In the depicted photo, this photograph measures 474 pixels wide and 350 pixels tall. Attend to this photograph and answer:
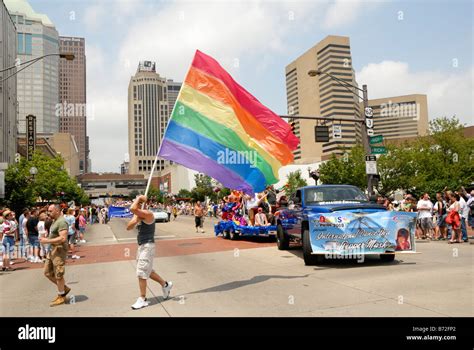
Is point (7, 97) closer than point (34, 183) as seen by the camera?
No

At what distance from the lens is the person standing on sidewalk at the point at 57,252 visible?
24.8 feet

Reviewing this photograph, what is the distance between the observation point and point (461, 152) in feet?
132

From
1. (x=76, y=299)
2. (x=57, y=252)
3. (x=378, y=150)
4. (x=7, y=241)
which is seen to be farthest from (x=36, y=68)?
(x=76, y=299)

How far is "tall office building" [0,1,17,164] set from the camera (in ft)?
156

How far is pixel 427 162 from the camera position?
40500mm

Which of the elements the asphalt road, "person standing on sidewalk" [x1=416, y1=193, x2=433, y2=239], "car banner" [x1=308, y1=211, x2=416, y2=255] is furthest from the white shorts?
"person standing on sidewalk" [x1=416, y1=193, x2=433, y2=239]

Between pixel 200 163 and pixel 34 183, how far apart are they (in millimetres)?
29539

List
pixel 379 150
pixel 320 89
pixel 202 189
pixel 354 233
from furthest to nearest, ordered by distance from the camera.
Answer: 1. pixel 320 89
2. pixel 202 189
3. pixel 379 150
4. pixel 354 233

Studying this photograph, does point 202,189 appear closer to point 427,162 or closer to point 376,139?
point 427,162

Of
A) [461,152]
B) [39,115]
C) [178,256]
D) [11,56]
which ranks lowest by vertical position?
[178,256]
